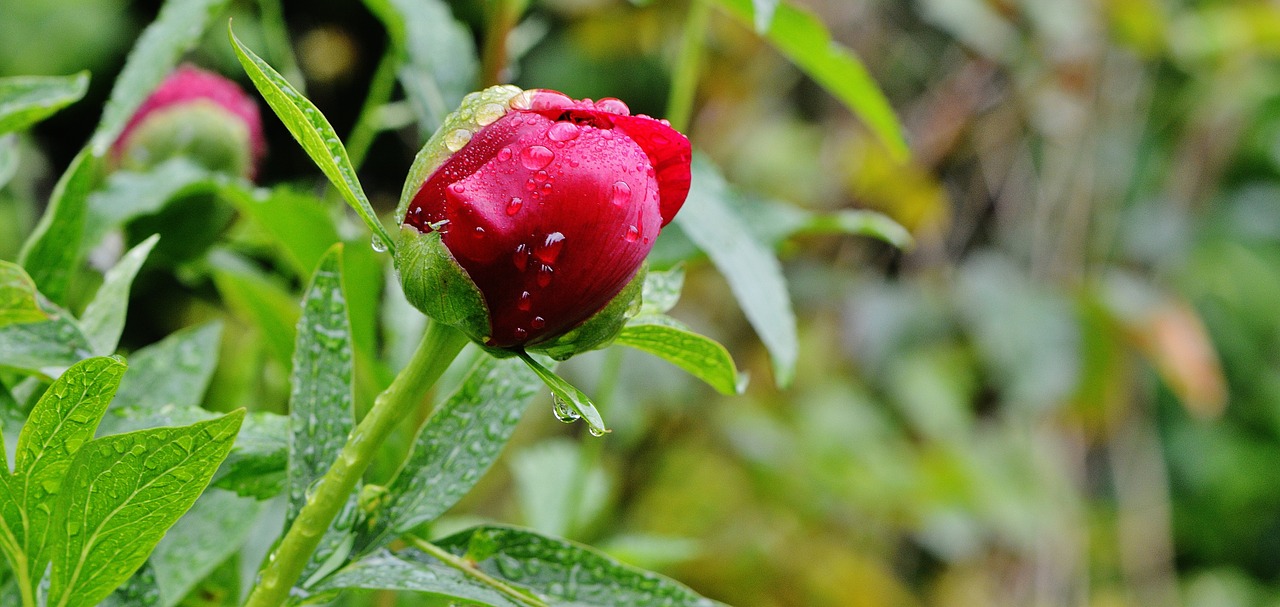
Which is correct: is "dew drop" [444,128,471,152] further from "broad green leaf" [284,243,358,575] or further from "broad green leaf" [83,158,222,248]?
"broad green leaf" [83,158,222,248]

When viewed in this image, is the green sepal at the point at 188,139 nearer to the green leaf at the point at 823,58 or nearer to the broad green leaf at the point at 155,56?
the broad green leaf at the point at 155,56

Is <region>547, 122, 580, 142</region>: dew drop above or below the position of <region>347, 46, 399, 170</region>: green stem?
above

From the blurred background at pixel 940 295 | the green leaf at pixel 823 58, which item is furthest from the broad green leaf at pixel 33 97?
the blurred background at pixel 940 295

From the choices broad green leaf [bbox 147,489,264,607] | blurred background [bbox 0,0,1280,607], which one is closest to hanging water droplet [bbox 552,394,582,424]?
broad green leaf [bbox 147,489,264,607]

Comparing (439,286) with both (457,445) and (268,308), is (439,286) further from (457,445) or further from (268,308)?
(268,308)

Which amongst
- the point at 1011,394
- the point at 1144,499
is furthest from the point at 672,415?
the point at 1144,499

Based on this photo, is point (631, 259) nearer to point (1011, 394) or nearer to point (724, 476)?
point (724, 476)
